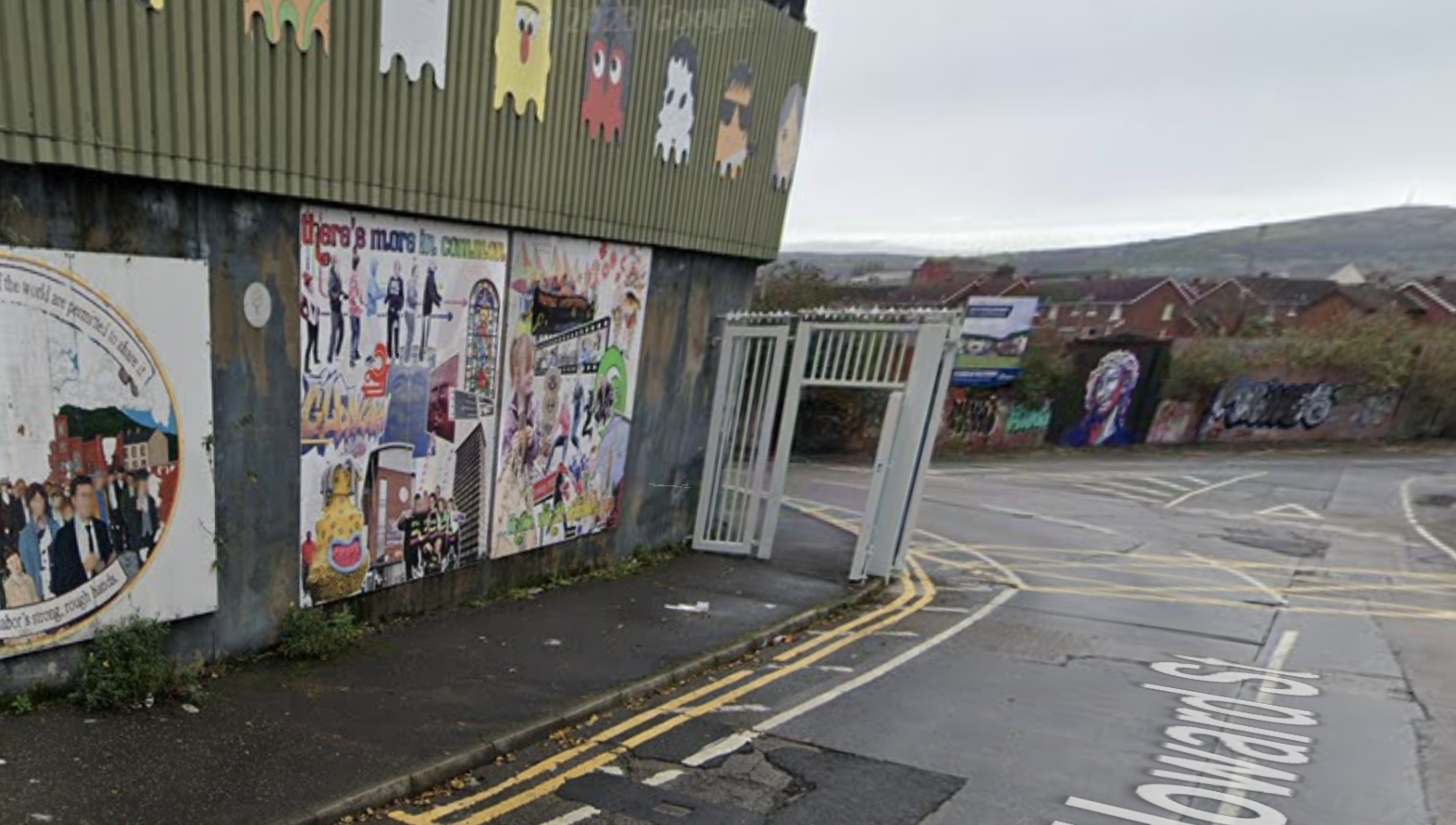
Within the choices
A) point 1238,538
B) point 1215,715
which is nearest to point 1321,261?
point 1238,538

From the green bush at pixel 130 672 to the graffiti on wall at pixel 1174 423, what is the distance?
111ft

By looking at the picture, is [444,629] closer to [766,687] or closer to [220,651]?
[220,651]

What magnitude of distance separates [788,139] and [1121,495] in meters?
14.4

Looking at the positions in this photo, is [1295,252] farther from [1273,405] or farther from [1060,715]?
[1060,715]

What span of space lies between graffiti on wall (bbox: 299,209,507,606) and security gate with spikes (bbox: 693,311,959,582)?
387 centimetres

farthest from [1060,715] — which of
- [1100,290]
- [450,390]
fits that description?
[1100,290]

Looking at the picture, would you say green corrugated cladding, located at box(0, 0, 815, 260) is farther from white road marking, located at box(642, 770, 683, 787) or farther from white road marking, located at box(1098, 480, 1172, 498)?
white road marking, located at box(1098, 480, 1172, 498)

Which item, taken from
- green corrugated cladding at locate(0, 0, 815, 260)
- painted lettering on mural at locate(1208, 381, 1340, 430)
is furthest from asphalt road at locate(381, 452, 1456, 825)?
painted lettering on mural at locate(1208, 381, 1340, 430)

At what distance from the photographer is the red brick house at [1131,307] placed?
221 feet

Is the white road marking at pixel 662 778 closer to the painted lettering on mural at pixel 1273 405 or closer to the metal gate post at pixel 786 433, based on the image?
the metal gate post at pixel 786 433

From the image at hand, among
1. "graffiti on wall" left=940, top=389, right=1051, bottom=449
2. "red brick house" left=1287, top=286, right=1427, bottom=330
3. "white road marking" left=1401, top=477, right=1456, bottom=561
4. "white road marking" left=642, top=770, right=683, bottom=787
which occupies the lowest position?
"graffiti on wall" left=940, top=389, right=1051, bottom=449

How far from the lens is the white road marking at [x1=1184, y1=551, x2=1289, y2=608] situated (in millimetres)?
10516

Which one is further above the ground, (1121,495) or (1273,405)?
(1273,405)

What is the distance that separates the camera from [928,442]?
10242 millimetres
